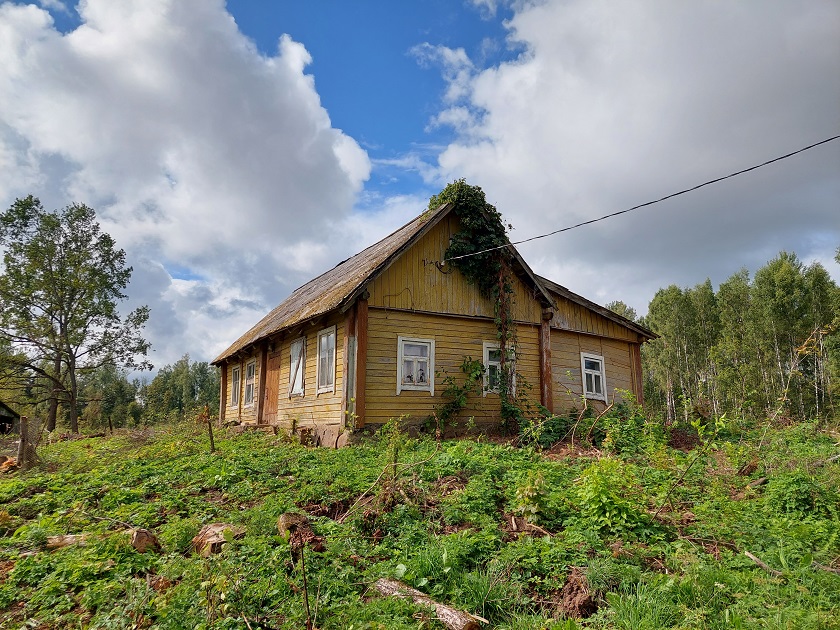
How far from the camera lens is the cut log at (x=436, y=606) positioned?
4.22 m

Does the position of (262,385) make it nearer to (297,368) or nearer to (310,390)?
(297,368)

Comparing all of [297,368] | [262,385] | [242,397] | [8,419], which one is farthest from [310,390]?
[8,419]

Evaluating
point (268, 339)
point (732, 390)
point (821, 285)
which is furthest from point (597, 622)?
point (821, 285)

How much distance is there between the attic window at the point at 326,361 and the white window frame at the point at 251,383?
19.7ft

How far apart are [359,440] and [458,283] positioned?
16.7 feet

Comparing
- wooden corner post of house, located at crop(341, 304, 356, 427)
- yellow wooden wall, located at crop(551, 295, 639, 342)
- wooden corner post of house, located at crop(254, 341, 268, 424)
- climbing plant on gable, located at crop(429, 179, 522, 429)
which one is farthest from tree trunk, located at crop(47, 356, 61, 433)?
yellow wooden wall, located at crop(551, 295, 639, 342)

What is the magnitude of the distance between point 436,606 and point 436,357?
31.1 ft

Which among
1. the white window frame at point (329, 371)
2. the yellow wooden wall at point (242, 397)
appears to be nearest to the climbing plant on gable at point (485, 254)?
the white window frame at point (329, 371)

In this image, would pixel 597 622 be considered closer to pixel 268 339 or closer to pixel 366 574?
pixel 366 574

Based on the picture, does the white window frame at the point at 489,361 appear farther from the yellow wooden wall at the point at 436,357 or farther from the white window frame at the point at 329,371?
the white window frame at the point at 329,371

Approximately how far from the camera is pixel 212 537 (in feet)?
19.1

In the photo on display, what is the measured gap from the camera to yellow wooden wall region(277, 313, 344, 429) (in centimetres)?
1296

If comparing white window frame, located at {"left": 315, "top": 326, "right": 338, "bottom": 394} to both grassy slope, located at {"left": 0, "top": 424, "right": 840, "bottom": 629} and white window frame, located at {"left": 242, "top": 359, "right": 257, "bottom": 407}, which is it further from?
white window frame, located at {"left": 242, "top": 359, "right": 257, "bottom": 407}

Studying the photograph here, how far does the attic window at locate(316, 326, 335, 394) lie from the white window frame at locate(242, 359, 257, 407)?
19.7ft
